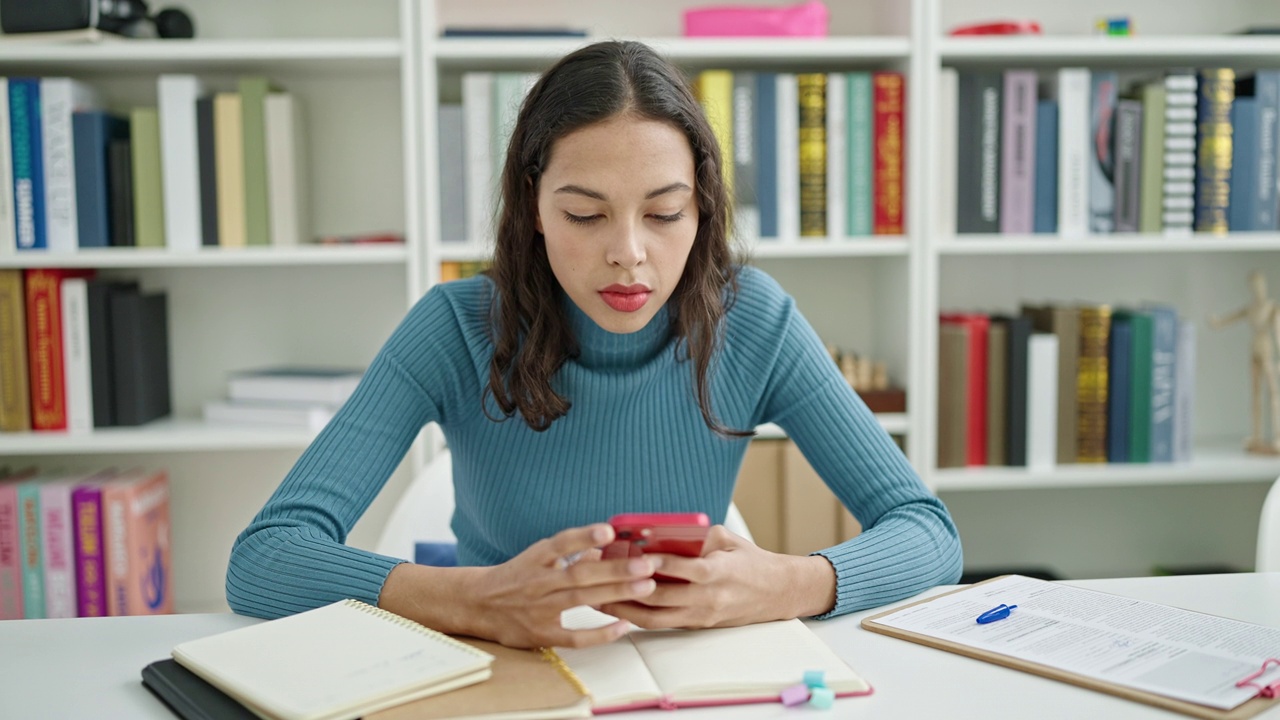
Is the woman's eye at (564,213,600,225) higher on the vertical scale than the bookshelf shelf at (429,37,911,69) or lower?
lower

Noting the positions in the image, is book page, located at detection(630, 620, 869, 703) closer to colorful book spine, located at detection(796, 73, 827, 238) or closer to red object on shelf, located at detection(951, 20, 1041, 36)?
colorful book spine, located at detection(796, 73, 827, 238)

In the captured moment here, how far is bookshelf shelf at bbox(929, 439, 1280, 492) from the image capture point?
2088 millimetres

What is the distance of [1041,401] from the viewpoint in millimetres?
2092

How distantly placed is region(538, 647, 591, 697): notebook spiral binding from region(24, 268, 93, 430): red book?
1.54m

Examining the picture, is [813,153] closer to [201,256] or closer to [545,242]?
[545,242]

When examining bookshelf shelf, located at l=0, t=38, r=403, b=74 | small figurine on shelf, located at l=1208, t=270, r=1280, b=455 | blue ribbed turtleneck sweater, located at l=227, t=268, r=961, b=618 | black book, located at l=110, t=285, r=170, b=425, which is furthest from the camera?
small figurine on shelf, located at l=1208, t=270, r=1280, b=455

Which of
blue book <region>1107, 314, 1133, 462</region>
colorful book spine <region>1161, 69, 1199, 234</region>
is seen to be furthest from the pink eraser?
colorful book spine <region>1161, 69, 1199, 234</region>

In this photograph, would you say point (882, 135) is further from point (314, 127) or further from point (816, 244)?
point (314, 127)

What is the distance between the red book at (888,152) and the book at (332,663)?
145cm

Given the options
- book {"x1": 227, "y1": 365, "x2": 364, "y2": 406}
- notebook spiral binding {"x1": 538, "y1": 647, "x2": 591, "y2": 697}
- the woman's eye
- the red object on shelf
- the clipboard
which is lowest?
the clipboard

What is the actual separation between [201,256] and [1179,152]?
6.07ft

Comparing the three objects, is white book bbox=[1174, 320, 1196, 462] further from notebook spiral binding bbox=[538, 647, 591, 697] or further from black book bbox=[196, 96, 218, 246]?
black book bbox=[196, 96, 218, 246]

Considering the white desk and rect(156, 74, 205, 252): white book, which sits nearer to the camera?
the white desk

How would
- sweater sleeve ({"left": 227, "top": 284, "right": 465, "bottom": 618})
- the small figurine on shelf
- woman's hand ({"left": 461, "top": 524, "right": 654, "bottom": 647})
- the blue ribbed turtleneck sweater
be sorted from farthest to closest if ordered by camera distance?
the small figurine on shelf < the blue ribbed turtleneck sweater < sweater sleeve ({"left": 227, "top": 284, "right": 465, "bottom": 618}) < woman's hand ({"left": 461, "top": 524, "right": 654, "bottom": 647})
